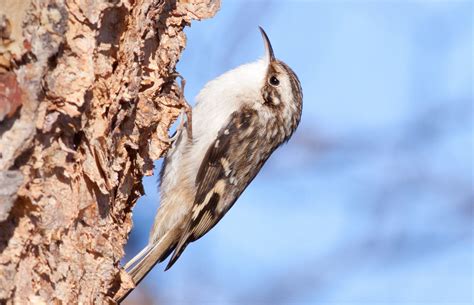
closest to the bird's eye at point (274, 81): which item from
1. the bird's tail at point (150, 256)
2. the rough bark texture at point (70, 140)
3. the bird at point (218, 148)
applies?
the bird at point (218, 148)

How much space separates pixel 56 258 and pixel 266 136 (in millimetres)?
1533

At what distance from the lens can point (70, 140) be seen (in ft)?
6.07

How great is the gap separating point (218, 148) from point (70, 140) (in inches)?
50.9

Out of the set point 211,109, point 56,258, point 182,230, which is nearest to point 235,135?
point 211,109

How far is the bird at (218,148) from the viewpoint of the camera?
119 inches

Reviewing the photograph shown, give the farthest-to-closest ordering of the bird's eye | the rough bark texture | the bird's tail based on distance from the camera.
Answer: the bird's eye
the bird's tail
the rough bark texture

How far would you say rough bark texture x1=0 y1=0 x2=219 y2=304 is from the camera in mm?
1669

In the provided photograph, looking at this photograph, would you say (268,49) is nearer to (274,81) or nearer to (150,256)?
(274,81)

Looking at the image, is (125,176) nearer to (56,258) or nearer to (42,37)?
(56,258)

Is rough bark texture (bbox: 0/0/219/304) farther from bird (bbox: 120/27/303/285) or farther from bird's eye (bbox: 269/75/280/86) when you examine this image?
bird's eye (bbox: 269/75/280/86)

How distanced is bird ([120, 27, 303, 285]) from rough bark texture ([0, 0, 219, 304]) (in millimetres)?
749

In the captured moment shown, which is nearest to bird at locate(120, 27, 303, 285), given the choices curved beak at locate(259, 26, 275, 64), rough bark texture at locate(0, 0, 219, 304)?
curved beak at locate(259, 26, 275, 64)

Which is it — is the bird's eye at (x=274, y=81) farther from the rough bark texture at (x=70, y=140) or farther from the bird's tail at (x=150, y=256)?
the rough bark texture at (x=70, y=140)

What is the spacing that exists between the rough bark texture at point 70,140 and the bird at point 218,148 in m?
0.75
